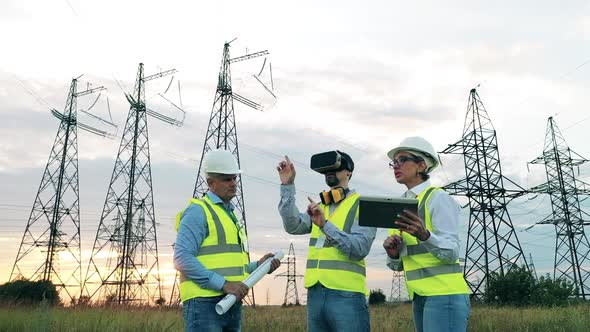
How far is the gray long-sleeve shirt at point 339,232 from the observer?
177 inches

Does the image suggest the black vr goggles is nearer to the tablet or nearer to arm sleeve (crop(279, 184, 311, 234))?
arm sleeve (crop(279, 184, 311, 234))

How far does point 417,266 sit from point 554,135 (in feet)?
168

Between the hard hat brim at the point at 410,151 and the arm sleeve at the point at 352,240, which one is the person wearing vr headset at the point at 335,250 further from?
the hard hat brim at the point at 410,151

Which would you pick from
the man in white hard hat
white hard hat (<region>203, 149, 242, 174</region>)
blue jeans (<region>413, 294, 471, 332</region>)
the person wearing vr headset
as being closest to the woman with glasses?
blue jeans (<region>413, 294, 471, 332</region>)

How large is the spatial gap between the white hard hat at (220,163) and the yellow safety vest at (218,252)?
1.00 ft

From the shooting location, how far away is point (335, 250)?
465 cm

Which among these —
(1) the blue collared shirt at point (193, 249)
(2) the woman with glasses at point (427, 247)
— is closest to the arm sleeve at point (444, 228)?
(2) the woman with glasses at point (427, 247)

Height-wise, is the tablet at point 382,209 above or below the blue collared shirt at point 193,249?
above

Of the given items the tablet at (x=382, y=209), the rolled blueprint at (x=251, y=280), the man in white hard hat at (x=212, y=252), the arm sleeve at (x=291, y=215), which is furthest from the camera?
the arm sleeve at (x=291, y=215)

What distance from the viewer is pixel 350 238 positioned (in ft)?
14.8

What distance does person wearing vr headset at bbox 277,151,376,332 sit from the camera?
14.7 feet

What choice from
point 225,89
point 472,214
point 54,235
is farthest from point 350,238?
point 54,235

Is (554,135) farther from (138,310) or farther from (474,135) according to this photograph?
(138,310)

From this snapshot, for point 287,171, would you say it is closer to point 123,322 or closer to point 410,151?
point 410,151
